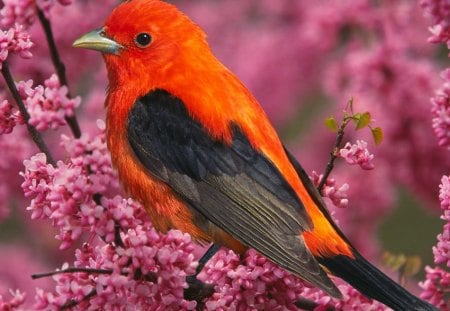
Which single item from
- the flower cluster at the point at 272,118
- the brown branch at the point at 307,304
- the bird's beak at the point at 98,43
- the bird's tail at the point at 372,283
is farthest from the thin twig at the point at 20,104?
the bird's tail at the point at 372,283

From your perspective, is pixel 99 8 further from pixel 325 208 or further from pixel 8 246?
pixel 325 208

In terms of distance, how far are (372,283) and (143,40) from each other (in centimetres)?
169

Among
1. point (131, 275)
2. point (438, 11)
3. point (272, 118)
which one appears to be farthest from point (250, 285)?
point (272, 118)

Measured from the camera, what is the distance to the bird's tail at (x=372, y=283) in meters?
4.05

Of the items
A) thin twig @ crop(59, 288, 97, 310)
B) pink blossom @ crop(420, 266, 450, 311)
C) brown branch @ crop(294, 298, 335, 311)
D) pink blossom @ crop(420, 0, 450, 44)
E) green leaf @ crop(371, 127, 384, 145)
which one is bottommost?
thin twig @ crop(59, 288, 97, 310)

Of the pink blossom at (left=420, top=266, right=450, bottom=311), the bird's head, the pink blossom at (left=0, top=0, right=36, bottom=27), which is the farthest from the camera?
the bird's head

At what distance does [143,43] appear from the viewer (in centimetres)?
503

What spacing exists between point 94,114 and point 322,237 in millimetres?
2535

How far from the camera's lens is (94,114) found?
6484 mm

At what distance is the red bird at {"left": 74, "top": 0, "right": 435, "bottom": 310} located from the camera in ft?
13.9

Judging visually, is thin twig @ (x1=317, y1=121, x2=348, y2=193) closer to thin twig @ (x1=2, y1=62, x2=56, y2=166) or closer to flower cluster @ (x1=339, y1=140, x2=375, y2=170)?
flower cluster @ (x1=339, y1=140, x2=375, y2=170)

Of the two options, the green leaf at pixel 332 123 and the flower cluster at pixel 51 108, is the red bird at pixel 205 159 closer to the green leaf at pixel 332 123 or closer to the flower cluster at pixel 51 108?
the green leaf at pixel 332 123

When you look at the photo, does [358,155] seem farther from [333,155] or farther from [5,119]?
[5,119]

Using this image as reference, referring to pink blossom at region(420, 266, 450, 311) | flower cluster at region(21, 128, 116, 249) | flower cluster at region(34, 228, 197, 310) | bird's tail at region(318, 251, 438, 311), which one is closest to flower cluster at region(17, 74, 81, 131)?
flower cluster at region(21, 128, 116, 249)
